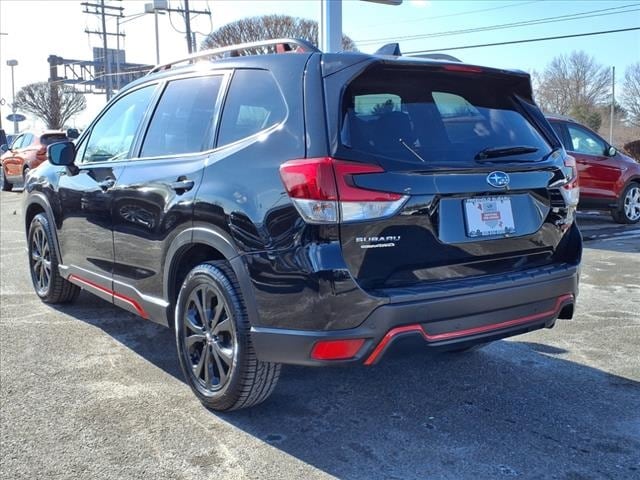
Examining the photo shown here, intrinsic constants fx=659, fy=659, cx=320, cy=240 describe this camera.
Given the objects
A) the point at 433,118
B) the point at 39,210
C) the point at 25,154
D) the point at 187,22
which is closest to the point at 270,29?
the point at 187,22

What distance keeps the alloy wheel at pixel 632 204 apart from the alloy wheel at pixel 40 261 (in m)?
9.27

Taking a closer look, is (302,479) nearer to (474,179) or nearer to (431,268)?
(431,268)

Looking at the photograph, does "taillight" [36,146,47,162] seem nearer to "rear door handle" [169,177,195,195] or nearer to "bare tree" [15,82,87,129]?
"rear door handle" [169,177,195,195]

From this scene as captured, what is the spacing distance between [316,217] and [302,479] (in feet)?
3.80

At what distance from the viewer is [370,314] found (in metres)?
2.84

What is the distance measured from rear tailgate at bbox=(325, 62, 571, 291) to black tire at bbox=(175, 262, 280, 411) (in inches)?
29.9

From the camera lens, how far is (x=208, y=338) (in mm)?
3551

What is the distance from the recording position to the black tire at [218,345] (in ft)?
10.7

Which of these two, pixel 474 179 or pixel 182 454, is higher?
pixel 474 179

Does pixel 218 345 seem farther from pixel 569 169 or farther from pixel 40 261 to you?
pixel 40 261

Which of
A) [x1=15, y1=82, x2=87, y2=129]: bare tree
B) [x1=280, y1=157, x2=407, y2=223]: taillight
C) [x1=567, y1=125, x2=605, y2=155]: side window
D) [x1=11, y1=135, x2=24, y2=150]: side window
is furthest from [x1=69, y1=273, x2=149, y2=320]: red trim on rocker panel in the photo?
[x1=15, y1=82, x2=87, y2=129]: bare tree

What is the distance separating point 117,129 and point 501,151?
279 centimetres

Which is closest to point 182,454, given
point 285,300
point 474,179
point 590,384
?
point 285,300

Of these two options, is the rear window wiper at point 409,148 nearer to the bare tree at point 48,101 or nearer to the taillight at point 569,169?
the taillight at point 569,169
